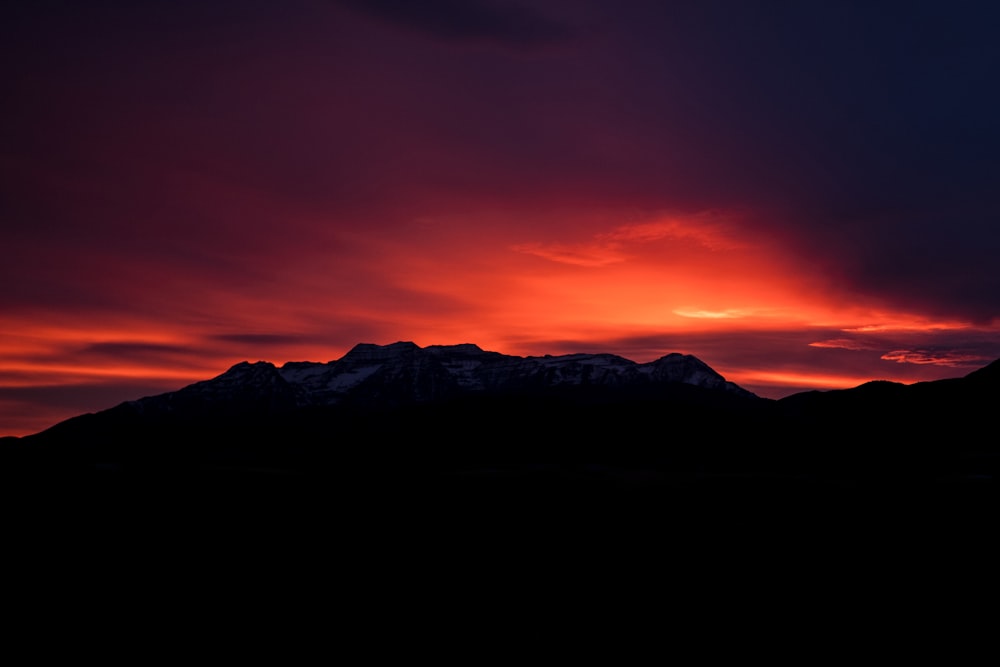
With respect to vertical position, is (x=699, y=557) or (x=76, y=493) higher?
(x=76, y=493)

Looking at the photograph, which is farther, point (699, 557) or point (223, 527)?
point (223, 527)

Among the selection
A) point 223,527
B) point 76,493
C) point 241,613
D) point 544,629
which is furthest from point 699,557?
point 76,493

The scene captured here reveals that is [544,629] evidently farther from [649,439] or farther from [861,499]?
[649,439]

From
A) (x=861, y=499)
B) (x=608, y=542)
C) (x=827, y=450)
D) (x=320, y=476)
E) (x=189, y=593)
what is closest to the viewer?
(x=189, y=593)

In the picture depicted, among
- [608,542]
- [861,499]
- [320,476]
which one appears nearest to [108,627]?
[608,542]

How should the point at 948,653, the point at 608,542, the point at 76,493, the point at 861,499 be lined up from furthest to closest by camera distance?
the point at 861,499 → the point at 76,493 → the point at 608,542 → the point at 948,653

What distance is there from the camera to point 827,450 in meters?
151

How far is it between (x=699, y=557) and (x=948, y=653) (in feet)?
34.5

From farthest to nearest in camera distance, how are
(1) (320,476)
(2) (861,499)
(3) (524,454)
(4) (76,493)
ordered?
(3) (524,454), (1) (320,476), (2) (861,499), (4) (76,493)

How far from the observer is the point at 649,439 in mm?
194000

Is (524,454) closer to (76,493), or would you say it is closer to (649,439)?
(649,439)

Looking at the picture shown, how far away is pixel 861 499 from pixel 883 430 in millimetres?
150257

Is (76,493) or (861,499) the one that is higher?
(76,493)

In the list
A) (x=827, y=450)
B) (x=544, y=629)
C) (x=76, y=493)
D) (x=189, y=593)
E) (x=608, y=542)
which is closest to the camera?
(x=544, y=629)
